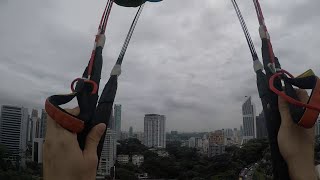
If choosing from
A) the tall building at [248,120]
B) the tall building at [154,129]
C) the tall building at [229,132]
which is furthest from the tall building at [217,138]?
the tall building at [229,132]

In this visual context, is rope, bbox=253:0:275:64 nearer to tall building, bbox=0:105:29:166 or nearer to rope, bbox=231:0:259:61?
rope, bbox=231:0:259:61

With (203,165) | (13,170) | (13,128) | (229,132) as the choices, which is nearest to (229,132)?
(229,132)

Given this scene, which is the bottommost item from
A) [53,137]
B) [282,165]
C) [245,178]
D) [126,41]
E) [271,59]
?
[245,178]

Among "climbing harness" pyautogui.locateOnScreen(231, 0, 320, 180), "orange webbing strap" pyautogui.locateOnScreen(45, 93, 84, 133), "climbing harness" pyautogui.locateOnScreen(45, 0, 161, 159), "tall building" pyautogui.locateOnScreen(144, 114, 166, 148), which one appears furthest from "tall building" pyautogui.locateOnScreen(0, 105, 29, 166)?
"climbing harness" pyautogui.locateOnScreen(231, 0, 320, 180)

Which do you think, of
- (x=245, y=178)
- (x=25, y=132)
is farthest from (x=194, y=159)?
(x=25, y=132)

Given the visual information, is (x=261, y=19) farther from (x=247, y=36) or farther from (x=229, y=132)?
(x=229, y=132)

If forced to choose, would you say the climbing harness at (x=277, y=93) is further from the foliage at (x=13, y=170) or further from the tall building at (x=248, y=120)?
the tall building at (x=248, y=120)

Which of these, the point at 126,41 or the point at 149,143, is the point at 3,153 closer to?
the point at 126,41

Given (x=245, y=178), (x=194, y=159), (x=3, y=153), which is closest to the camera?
(x=245, y=178)
